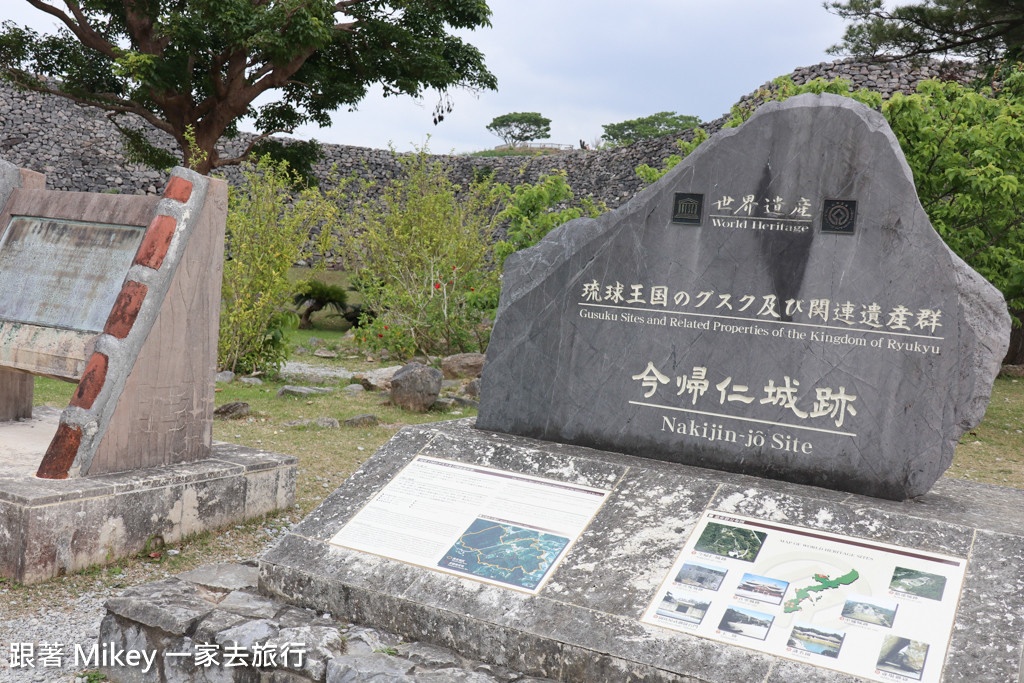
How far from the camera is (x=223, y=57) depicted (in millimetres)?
13672

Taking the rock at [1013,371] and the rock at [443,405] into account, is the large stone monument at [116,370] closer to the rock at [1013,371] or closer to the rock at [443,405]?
the rock at [443,405]

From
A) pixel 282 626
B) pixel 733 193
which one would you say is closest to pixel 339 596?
pixel 282 626

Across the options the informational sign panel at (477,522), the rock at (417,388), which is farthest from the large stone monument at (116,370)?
the rock at (417,388)

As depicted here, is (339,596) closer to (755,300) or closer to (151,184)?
(755,300)

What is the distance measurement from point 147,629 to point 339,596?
2.09ft

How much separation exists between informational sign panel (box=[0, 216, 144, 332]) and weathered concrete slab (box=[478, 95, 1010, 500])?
1867 mm

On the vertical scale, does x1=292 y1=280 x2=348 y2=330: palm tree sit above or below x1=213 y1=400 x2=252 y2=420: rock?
above

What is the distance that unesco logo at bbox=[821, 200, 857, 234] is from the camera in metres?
2.88

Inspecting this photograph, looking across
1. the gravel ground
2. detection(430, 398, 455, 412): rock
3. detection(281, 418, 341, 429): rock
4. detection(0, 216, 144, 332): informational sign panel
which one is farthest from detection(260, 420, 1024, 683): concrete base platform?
detection(430, 398, 455, 412): rock

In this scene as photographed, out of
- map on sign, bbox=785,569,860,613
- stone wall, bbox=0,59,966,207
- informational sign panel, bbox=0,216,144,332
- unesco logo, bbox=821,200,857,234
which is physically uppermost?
stone wall, bbox=0,59,966,207

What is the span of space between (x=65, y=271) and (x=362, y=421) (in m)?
2.96

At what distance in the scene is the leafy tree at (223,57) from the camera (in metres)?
12.7

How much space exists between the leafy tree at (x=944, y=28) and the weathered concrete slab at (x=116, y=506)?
11972 mm

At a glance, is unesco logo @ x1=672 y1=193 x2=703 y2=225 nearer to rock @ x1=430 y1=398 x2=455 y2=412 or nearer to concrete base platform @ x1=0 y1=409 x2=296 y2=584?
concrete base platform @ x1=0 y1=409 x2=296 y2=584
